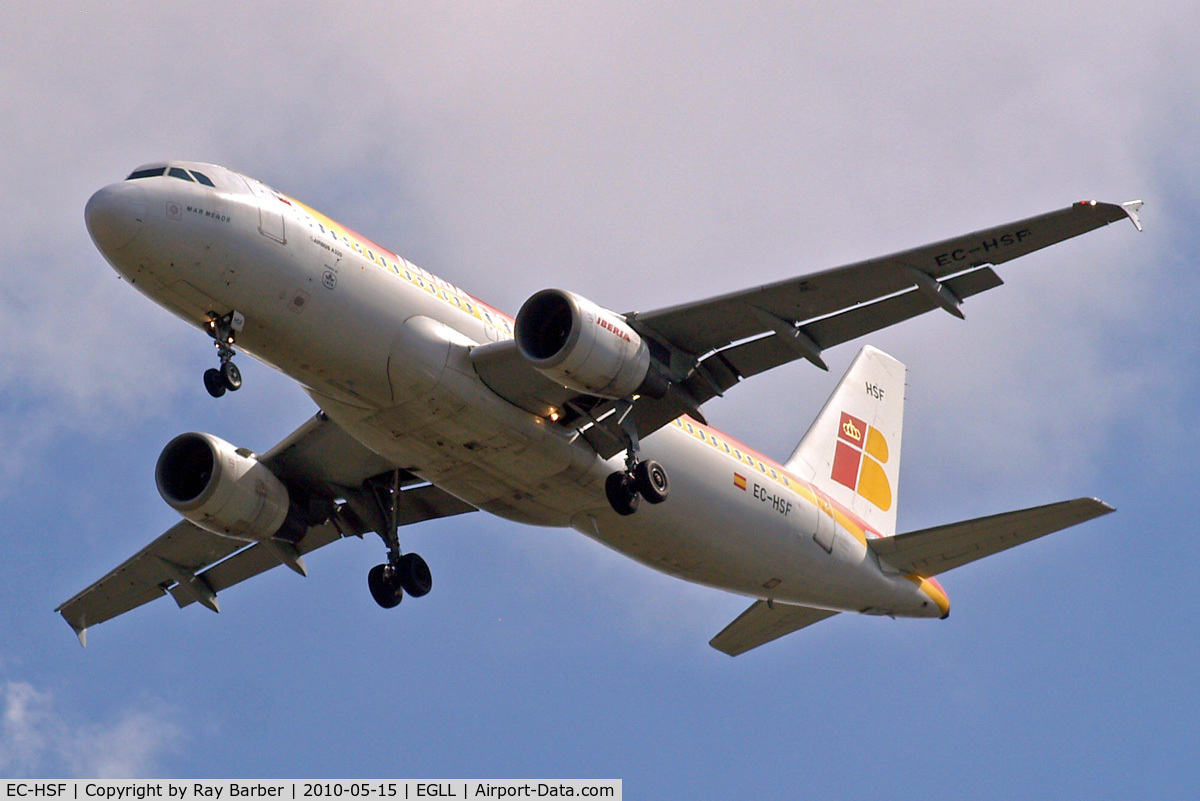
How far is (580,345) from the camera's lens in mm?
27922

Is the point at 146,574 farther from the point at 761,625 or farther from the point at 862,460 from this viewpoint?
the point at 862,460

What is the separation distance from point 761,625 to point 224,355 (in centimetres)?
1547

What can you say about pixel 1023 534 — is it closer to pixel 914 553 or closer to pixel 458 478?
pixel 914 553

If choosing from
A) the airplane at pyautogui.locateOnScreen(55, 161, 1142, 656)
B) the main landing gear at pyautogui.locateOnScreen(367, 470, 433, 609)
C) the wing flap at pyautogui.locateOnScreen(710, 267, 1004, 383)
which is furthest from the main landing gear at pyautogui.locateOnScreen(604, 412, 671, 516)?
the main landing gear at pyautogui.locateOnScreen(367, 470, 433, 609)

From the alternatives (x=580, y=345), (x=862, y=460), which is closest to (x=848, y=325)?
(x=580, y=345)

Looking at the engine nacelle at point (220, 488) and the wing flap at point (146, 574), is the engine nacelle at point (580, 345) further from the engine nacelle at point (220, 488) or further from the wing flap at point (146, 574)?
the wing flap at point (146, 574)

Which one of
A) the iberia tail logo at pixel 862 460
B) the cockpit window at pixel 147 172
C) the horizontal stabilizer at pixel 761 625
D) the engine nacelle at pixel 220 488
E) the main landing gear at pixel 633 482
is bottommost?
the main landing gear at pixel 633 482

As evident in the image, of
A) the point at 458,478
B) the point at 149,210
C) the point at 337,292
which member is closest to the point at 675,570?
the point at 458,478

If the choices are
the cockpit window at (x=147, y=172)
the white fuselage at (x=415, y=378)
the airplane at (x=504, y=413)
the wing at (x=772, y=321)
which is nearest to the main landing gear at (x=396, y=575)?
the airplane at (x=504, y=413)

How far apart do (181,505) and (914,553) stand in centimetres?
1589

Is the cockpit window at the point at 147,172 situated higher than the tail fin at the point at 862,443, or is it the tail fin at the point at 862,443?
the tail fin at the point at 862,443

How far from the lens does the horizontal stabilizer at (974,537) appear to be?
32.4 meters

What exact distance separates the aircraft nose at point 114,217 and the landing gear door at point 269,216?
201 centimetres

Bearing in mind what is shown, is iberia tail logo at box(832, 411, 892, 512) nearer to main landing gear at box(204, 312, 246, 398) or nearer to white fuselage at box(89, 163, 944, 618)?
white fuselage at box(89, 163, 944, 618)
